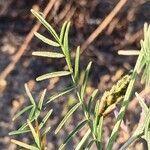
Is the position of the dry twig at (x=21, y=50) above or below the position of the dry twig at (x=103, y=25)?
above

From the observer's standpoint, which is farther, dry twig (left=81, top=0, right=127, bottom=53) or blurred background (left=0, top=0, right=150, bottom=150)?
dry twig (left=81, top=0, right=127, bottom=53)

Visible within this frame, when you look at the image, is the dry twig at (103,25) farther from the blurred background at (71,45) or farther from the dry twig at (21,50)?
the dry twig at (21,50)

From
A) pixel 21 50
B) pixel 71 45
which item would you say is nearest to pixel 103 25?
pixel 71 45

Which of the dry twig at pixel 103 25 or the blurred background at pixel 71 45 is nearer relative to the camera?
the blurred background at pixel 71 45

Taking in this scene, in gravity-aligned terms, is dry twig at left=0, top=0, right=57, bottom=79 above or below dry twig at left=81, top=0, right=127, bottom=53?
above

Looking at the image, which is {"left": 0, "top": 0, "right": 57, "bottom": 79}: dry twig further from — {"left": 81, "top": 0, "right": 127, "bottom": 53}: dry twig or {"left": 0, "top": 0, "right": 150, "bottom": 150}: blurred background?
{"left": 81, "top": 0, "right": 127, "bottom": 53}: dry twig

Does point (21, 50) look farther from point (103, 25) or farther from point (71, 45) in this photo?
point (103, 25)

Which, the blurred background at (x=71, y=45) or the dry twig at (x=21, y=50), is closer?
the blurred background at (x=71, y=45)

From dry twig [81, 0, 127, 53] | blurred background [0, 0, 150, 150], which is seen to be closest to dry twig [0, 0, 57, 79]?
blurred background [0, 0, 150, 150]

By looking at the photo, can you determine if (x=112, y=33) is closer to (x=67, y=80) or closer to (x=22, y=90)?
(x=67, y=80)

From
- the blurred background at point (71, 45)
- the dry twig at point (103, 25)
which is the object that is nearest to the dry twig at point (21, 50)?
the blurred background at point (71, 45)
